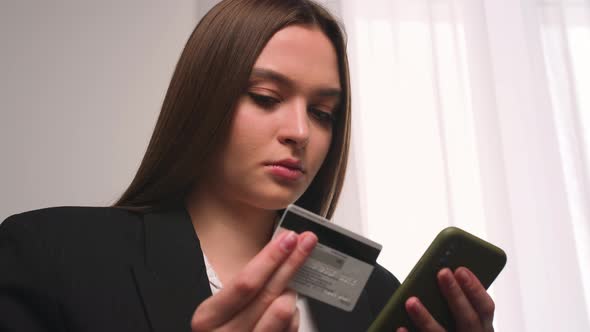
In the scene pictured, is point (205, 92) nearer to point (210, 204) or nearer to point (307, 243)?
point (210, 204)

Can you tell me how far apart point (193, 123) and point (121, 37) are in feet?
2.21

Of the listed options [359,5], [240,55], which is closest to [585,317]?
[359,5]

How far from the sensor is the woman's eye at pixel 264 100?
0.64 meters

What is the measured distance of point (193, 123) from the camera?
0.66 metres

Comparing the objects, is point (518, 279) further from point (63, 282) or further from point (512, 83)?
point (63, 282)

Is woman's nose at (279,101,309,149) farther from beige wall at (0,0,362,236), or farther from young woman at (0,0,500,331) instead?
beige wall at (0,0,362,236)

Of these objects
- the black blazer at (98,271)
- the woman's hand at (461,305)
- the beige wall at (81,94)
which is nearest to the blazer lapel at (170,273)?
the black blazer at (98,271)

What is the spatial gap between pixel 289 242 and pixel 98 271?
29cm

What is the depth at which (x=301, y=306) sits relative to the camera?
71cm

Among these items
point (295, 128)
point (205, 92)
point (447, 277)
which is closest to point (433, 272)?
point (447, 277)

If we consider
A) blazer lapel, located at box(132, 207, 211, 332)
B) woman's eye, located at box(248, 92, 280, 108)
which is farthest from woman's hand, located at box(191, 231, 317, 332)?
woman's eye, located at box(248, 92, 280, 108)

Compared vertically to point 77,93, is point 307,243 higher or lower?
lower

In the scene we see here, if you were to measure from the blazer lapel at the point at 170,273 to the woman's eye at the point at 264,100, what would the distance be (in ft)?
0.66

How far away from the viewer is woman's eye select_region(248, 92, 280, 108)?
64 centimetres
